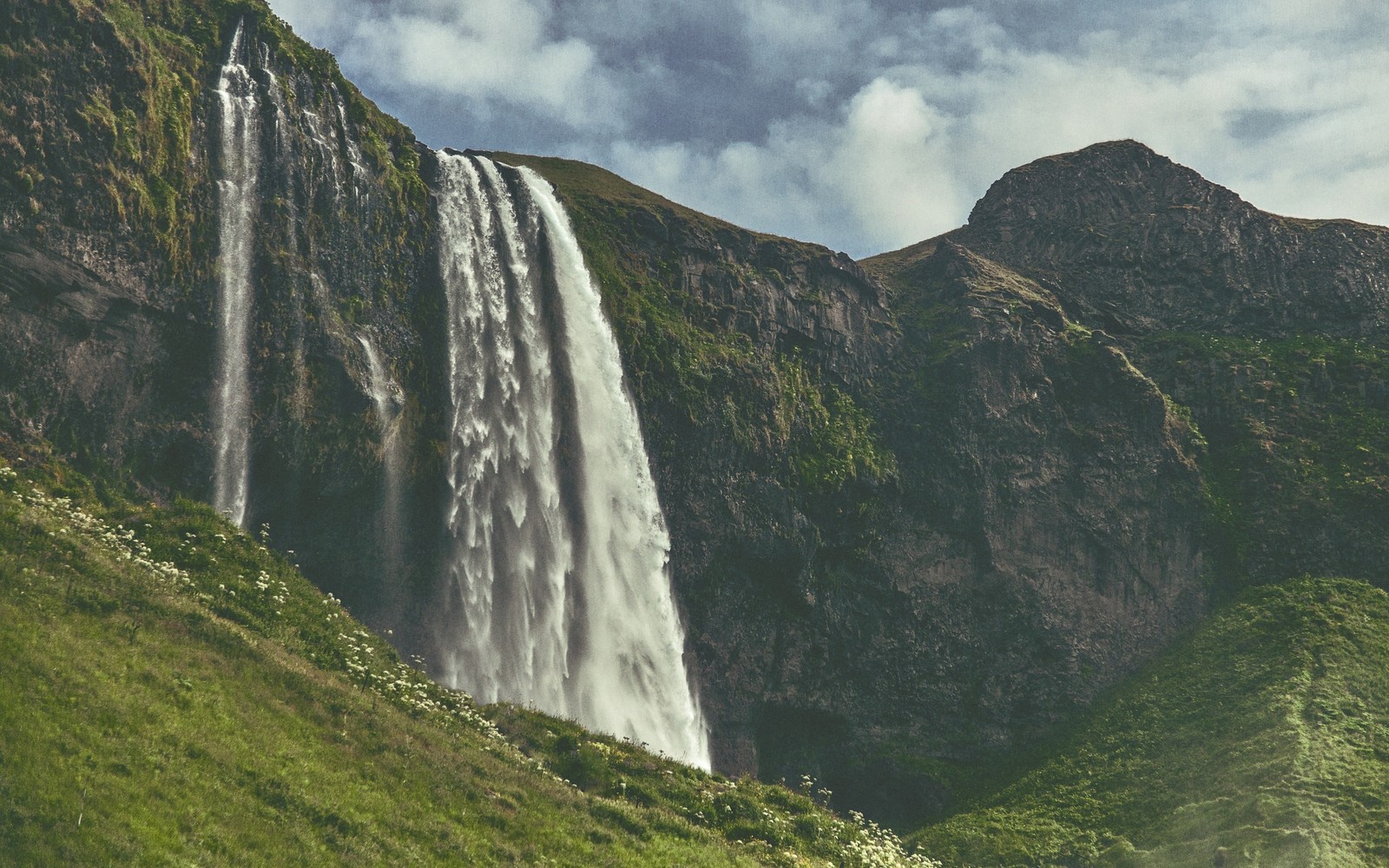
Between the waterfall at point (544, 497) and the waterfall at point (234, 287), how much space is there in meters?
9.15

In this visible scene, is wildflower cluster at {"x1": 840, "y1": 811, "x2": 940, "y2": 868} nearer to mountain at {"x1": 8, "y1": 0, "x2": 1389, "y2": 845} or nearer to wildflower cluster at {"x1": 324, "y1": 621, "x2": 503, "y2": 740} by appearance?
wildflower cluster at {"x1": 324, "y1": 621, "x2": 503, "y2": 740}

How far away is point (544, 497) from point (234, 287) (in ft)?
50.4

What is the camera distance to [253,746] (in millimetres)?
20469

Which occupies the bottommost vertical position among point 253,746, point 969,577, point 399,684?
point 253,746

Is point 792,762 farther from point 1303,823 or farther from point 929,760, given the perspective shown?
point 1303,823

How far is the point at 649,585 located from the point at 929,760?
17317 mm

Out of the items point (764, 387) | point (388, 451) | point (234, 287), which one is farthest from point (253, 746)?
point (764, 387)

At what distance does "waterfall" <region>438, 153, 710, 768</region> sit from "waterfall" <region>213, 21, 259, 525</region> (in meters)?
9.15

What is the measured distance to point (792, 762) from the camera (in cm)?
5594

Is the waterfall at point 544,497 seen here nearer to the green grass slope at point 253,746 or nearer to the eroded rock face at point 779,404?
the eroded rock face at point 779,404

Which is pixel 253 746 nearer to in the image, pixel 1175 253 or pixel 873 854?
A: pixel 873 854

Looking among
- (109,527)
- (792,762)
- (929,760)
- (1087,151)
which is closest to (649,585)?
(792,762)

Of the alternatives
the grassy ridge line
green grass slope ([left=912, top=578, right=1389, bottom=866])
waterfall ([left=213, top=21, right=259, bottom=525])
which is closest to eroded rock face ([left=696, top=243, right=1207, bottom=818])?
the grassy ridge line

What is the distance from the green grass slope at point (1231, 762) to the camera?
41.4 m
